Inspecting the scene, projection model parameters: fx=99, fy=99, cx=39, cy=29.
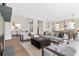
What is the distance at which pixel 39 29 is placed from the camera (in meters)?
1.75

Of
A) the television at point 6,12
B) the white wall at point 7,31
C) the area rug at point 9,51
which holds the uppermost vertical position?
the television at point 6,12

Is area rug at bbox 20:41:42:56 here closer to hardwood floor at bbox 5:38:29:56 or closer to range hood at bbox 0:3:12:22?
hardwood floor at bbox 5:38:29:56

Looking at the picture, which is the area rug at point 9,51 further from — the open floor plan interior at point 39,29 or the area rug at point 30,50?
the area rug at point 30,50

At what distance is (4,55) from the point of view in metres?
1.75

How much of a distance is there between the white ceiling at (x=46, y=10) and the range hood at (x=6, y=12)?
0.25ft

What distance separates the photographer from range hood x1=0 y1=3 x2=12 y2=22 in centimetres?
172

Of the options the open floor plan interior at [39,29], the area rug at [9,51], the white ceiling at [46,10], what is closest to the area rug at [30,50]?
the open floor plan interior at [39,29]

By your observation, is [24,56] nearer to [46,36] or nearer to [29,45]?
[29,45]

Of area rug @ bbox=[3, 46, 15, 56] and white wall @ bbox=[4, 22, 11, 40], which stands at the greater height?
white wall @ bbox=[4, 22, 11, 40]

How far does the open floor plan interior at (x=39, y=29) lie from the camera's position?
1712mm

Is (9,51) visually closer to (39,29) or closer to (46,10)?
(39,29)

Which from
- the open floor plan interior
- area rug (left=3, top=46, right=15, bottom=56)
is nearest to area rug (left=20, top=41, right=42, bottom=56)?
the open floor plan interior

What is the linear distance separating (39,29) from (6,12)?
0.65 metres

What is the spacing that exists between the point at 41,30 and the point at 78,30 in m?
0.65
